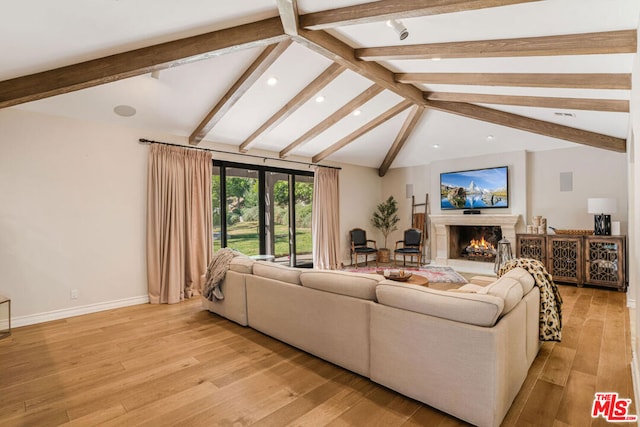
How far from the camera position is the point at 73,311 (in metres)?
4.09

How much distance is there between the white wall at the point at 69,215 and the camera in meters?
3.71

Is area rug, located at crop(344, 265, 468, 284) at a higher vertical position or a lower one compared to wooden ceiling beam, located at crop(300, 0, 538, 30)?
lower

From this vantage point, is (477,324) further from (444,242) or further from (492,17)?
(444,242)

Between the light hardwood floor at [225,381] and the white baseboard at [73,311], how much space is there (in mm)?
185

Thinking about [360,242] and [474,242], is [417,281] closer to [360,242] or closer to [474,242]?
[360,242]

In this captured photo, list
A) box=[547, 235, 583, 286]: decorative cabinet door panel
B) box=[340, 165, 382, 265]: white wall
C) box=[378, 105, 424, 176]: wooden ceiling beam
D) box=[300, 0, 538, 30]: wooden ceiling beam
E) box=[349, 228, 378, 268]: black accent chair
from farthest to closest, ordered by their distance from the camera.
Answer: box=[340, 165, 382, 265]: white wall
box=[349, 228, 378, 268]: black accent chair
box=[378, 105, 424, 176]: wooden ceiling beam
box=[547, 235, 583, 286]: decorative cabinet door panel
box=[300, 0, 538, 30]: wooden ceiling beam

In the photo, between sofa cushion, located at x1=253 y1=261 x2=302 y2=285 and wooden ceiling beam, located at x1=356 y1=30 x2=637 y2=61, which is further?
sofa cushion, located at x1=253 y1=261 x2=302 y2=285

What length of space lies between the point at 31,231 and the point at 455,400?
4796 mm

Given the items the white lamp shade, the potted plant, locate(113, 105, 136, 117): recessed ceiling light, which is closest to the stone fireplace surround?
the potted plant

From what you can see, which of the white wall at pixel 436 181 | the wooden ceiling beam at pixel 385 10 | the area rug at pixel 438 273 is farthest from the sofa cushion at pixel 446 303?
the white wall at pixel 436 181

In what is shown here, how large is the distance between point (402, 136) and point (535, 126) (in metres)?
2.50

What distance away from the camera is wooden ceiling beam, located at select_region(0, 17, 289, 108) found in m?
2.93

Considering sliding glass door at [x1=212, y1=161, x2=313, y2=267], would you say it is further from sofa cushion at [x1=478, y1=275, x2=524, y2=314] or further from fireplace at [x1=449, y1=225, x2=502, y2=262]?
sofa cushion at [x1=478, y1=275, x2=524, y2=314]

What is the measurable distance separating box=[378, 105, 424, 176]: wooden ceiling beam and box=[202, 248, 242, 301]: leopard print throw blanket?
4110 mm
